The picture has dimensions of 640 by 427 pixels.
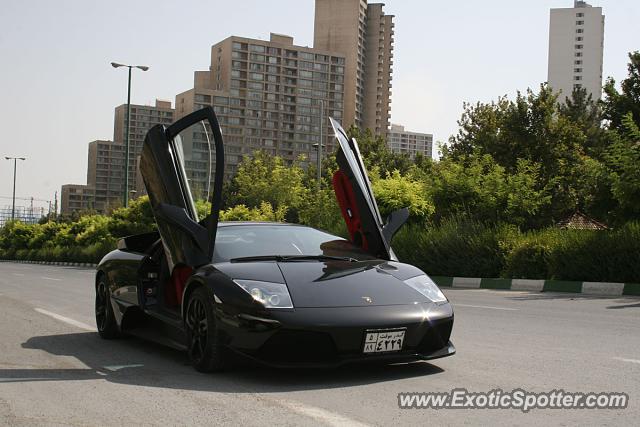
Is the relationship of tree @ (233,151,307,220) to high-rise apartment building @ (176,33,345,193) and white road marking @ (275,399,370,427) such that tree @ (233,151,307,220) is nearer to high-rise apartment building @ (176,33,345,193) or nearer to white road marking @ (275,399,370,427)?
white road marking @ (275,399,370,427)

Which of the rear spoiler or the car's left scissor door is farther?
the rear spoiler

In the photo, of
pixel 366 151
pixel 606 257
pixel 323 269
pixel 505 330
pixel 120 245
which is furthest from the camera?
pixel 366 151

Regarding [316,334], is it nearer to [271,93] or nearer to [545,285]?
[545,285]

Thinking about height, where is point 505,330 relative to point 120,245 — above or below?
below

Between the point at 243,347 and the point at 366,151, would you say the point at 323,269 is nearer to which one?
the point at 243,347

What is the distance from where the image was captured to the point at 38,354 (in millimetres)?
7203

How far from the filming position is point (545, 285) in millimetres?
18453

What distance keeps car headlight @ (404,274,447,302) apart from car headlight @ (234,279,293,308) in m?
0.95

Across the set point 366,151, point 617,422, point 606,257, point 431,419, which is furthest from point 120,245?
point 366,151

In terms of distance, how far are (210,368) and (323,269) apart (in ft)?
3.48

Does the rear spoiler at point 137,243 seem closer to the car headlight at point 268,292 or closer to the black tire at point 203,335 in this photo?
the black tire at point 203,335

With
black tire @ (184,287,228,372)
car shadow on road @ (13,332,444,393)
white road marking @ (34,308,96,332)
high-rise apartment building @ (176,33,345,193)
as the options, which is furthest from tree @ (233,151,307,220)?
high-rise apartment building @ (176,33,345,193)

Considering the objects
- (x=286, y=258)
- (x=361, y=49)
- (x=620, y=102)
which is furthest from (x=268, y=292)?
(x=361, y=49)

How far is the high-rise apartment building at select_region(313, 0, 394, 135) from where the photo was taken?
167875 millimetres
